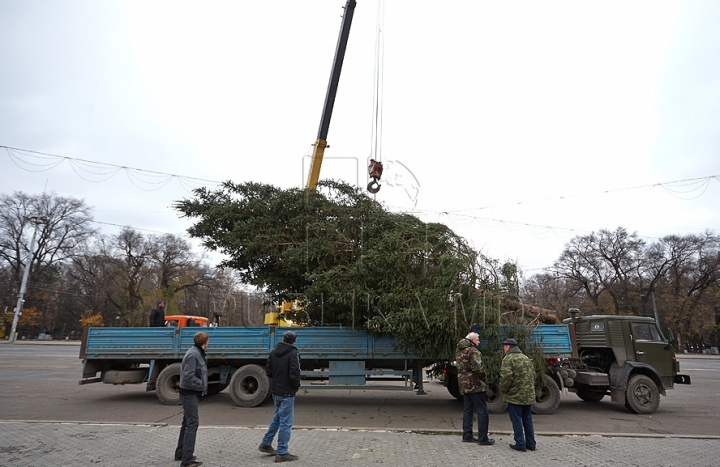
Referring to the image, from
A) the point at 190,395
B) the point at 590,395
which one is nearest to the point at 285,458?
the point at 190,395

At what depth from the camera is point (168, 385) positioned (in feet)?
32.5

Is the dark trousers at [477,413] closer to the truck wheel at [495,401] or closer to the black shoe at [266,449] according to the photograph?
the truck wheel at [495,401]

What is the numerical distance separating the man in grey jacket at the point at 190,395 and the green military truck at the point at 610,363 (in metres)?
6.18

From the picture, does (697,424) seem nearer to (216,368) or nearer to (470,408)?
(470,408)

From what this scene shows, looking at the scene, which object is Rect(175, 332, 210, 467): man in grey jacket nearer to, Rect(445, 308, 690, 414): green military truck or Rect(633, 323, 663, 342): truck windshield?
Rect(445, 308, 690, 414): green military truck

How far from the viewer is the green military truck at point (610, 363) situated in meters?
9.36

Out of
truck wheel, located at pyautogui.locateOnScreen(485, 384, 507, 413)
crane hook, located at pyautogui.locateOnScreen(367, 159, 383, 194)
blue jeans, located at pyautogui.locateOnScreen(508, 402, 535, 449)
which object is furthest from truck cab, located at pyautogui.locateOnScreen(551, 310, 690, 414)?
crane hook, located at pyautogui.locateOnScreen(367, 159, 383, 194)

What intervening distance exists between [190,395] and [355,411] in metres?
5.01

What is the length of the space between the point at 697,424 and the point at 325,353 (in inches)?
302

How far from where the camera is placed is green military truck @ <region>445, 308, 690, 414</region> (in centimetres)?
936

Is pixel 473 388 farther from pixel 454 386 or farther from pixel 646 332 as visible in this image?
pixel 646 332

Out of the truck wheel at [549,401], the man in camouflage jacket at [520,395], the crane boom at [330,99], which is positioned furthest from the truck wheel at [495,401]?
the crane boom at [330,99]

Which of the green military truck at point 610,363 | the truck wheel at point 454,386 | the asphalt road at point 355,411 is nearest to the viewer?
the asphalt road at point 355,411

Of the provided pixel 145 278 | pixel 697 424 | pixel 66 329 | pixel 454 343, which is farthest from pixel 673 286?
pixel 66 329
